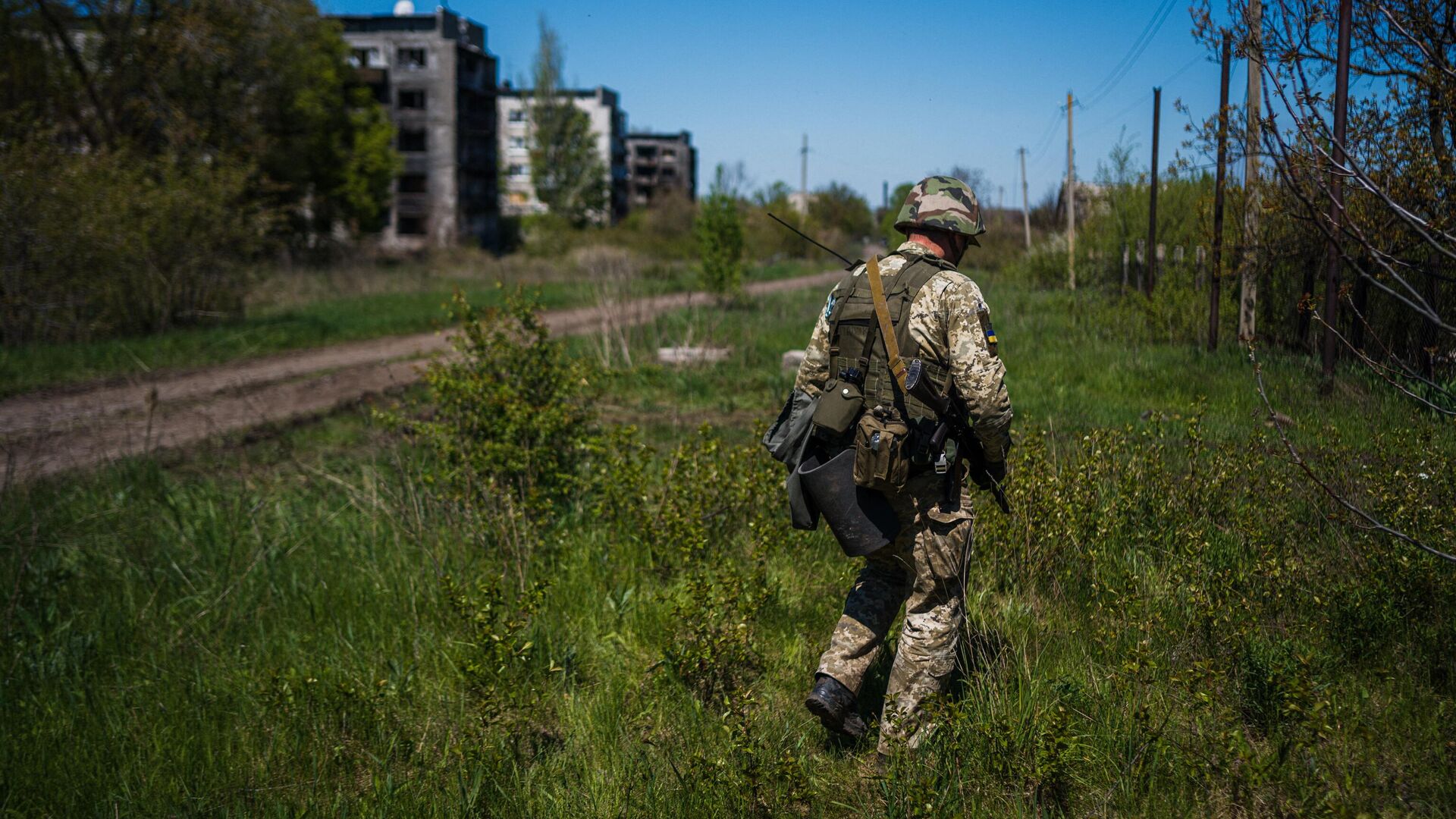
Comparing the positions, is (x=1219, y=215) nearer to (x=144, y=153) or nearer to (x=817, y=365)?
(x=817, y=365)

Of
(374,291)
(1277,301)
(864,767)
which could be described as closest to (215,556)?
(864,767)

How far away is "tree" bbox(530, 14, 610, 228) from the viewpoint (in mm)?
62250

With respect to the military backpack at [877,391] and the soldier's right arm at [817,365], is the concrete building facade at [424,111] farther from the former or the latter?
the military backpack at [877,391]

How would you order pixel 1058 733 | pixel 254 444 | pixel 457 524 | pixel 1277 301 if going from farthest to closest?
pixel 254 444 → pixel 1277 301 → pixel 457 524 → pixel 1058 733

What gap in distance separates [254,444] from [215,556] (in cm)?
314

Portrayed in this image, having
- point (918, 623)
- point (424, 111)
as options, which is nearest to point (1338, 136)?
point (918, 623)

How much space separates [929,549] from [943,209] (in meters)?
1.17

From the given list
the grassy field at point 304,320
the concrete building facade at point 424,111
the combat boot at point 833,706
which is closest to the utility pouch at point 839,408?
the combat boot at point 833,706

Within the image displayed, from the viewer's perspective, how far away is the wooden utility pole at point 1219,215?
755cm

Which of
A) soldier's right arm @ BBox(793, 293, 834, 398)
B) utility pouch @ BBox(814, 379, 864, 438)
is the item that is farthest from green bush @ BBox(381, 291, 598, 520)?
utility pouch @ BBox(814, 379, 864, 438)

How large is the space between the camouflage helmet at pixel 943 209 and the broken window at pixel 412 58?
5472cm

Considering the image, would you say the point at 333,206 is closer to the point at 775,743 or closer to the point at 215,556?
the point at 215,556

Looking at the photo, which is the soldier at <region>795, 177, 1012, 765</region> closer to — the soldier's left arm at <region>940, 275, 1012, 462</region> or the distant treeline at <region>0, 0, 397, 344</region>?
the soldier's left arm at <region>940, 275, 1012, 462</region>

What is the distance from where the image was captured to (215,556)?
559cm
